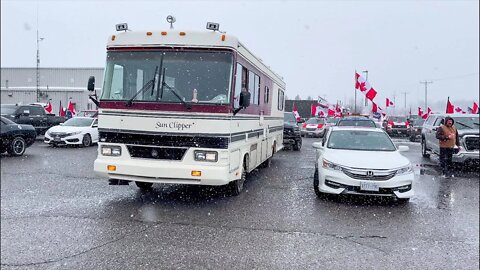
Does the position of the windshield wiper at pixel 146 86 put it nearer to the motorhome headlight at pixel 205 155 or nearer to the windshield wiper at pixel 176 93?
the windshield wiper at pixel 176 93

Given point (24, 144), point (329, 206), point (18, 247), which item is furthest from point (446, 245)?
point (24, 144)

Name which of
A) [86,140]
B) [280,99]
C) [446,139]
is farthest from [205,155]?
[86,140]

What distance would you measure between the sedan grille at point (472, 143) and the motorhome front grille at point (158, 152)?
10.2 metres

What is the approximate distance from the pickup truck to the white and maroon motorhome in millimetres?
14261

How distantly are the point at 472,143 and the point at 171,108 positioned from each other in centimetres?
1054

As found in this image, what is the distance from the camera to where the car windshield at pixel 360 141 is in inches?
351

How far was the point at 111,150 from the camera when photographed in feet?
23.2

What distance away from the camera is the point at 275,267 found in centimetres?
456

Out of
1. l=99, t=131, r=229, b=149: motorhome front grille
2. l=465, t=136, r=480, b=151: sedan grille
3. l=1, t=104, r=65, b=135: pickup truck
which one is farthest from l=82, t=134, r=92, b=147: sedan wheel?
l=465, t=136, r=480, b=151: sedan grille

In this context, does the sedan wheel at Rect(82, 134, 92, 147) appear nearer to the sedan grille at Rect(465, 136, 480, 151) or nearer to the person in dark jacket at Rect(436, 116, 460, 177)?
the person in dark jacket at Rect(436, 116, 460, 177)

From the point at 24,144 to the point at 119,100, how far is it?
28.7ft

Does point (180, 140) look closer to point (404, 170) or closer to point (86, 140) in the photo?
point (404, 170)

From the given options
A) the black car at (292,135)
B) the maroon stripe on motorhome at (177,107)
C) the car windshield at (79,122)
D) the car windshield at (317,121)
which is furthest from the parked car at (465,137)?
the car windshield at (79,122)

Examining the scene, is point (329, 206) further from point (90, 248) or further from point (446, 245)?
point (90, 248)
